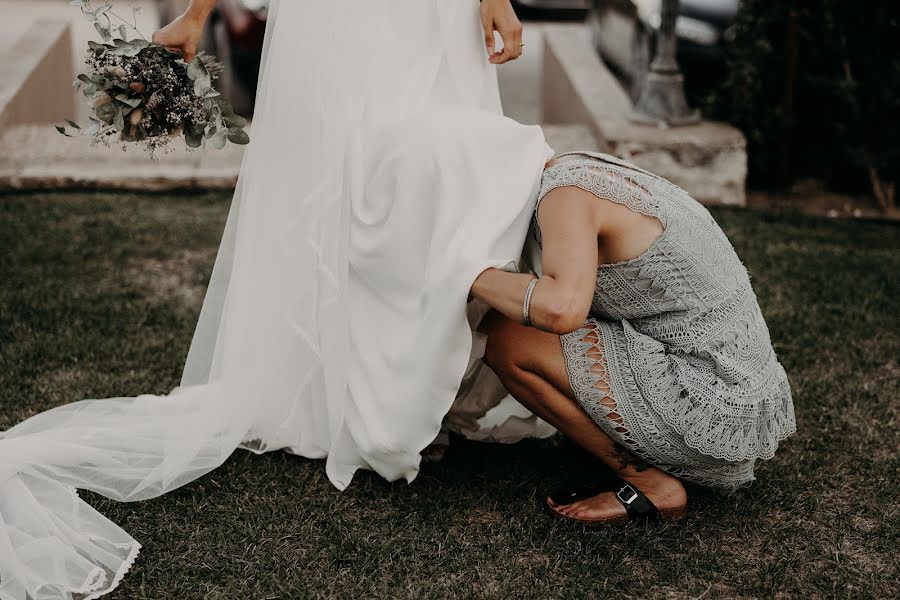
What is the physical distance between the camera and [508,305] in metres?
2.39

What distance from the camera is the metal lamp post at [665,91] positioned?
5488 millimetres

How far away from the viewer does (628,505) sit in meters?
2.66

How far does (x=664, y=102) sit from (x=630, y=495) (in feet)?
10.8

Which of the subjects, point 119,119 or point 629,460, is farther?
point 629,460

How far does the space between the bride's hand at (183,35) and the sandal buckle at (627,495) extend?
1.57 meters

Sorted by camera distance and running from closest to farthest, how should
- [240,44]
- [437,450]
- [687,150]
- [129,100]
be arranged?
[129,100] < [437,450] < [687,150] < [240,44]

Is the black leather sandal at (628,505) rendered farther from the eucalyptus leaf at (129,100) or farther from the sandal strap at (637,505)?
the eucalyptus leaf at (129,100)

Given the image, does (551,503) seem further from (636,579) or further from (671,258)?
(671,258)

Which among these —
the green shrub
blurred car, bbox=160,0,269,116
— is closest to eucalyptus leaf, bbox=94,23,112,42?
the green shrub

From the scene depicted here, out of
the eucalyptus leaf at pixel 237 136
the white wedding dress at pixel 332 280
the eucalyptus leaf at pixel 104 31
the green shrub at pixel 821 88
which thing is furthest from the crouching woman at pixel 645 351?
the green shrub at pixel 821 88

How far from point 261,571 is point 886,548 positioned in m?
1.55

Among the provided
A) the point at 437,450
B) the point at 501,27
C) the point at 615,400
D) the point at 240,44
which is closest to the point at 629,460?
the point at 615,400

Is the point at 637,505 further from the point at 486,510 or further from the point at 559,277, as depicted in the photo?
the point at 559,277

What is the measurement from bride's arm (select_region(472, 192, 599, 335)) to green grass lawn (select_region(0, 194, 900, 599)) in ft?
2.04
